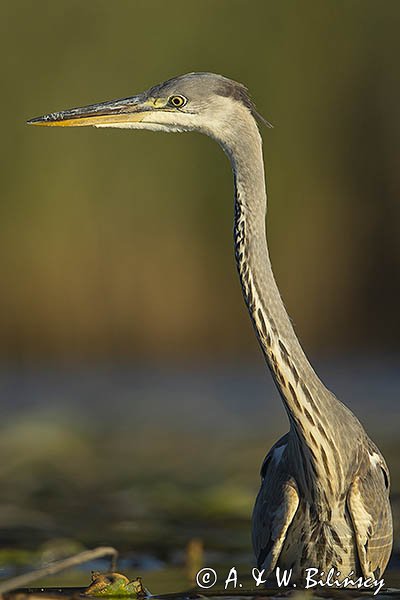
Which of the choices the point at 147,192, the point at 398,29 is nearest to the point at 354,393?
the point at 147,192

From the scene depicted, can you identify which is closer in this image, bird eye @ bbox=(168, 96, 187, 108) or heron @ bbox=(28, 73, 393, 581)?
heron @ bbox=(28, 73, 393, 581)

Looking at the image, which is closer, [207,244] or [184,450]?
[184,450]

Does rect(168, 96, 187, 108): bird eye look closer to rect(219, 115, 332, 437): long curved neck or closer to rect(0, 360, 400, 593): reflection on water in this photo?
rect(219, 115, 332, 437): long curved neck

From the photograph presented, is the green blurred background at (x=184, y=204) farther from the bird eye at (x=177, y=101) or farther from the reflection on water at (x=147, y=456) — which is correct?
the bird eye at (x=177, y=101)

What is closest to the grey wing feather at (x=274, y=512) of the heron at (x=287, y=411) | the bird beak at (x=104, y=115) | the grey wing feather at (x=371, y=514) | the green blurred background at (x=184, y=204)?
the heron at (x=287, y=411)

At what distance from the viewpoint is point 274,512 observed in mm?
5445

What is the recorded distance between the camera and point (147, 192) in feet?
39.7

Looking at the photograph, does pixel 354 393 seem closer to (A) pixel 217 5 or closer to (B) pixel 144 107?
(A) pixel 217 5

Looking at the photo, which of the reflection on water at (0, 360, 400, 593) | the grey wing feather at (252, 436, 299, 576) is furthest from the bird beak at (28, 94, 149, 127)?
the reflection on water at (0, 360, 400, 593)

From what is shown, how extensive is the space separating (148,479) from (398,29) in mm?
5827

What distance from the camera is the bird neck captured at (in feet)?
17.0

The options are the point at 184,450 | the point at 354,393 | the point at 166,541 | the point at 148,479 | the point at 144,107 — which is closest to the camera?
the point at 144,107

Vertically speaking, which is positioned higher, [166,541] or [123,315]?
[123,315]

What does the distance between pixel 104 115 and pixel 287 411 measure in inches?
58.7
